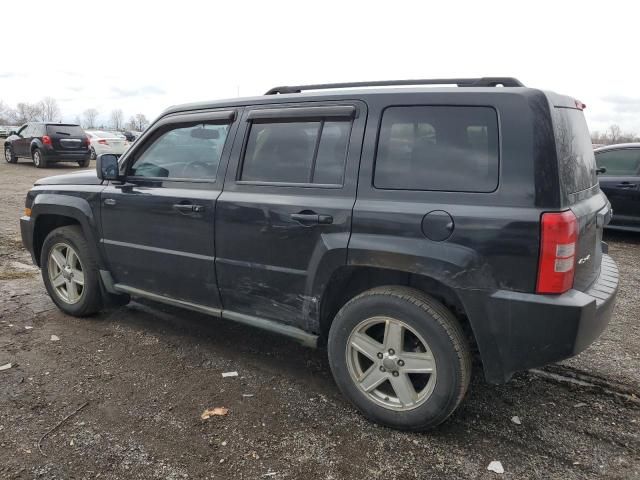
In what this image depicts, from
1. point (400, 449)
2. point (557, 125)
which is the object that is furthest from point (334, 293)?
point (557, 125)

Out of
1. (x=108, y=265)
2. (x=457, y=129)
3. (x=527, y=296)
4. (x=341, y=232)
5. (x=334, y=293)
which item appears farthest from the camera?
(x=108, y=265)

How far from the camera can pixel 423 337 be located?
Result: 2684 millimetres

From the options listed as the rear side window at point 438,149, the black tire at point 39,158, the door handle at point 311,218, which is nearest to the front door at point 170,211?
the door handle at point 311,218

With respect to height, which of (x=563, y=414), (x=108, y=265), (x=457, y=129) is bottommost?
(x=563, y=414)

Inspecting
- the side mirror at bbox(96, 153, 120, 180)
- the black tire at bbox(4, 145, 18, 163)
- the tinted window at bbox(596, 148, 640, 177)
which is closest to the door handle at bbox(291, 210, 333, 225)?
the side mirror at bbox(96, 153, 120, 180)

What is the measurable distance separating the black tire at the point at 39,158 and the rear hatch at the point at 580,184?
18.8 m

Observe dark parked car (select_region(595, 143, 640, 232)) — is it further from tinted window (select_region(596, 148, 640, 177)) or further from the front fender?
the front fender

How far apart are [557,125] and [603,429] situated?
1.75 metres

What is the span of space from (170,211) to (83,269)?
1271 millimetres

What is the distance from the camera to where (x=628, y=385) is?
3348mm

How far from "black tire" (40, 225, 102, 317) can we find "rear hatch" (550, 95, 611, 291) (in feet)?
11.8

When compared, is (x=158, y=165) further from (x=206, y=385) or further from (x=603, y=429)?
(x=603, y=429)

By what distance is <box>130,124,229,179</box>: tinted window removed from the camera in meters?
3.55

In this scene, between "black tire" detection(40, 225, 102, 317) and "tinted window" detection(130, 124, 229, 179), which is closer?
"tinted window" detection(130, 124, 229, 179)
